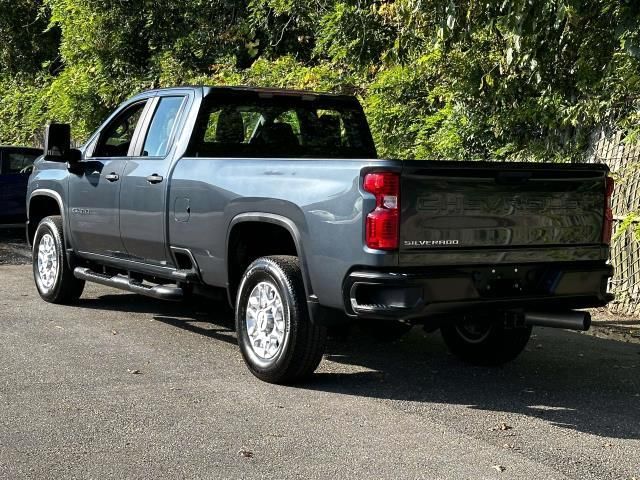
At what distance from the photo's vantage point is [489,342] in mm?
7246

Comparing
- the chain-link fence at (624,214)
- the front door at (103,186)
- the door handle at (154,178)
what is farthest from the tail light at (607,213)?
the front door at (103,186)

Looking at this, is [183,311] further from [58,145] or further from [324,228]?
[324,228]

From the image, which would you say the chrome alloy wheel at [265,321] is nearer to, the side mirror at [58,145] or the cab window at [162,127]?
the cab window at [162,127]

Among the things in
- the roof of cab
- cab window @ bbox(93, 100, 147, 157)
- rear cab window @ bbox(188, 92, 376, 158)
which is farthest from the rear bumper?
cab window @ bbox(93, 100, 147, 157)

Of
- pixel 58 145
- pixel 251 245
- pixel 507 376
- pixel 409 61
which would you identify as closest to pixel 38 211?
pixel 58 145

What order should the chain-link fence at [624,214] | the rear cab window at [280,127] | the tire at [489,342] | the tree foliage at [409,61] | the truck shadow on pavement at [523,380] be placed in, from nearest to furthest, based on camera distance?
1. the truck shadow on pavement at [523,380]
2. the tire at [489,342]
3. the rear cab window at [280,127]
4. the tree foliage at [409,61]
5. the chain-link fence at [624,214]

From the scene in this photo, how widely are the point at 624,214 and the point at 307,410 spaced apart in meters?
5.10

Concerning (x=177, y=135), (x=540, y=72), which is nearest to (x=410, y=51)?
(x=540, y=72)

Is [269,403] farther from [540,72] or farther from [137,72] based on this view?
[137,72]

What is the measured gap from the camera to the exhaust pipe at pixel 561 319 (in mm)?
5996

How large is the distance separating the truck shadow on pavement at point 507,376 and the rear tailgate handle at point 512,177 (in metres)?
1.40

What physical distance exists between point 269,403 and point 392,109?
670 cm

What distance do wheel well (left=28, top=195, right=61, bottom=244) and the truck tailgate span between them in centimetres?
531

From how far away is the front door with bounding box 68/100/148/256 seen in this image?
8.32 metres
